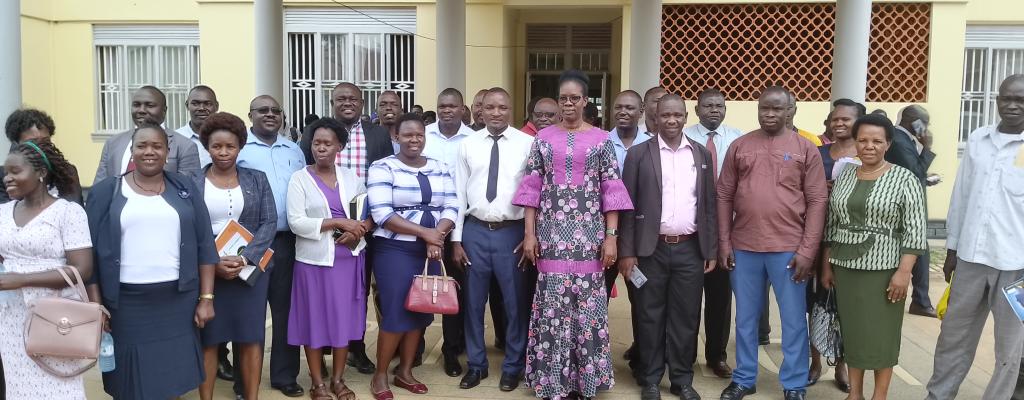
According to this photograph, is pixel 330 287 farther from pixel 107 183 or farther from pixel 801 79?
pixel 801 79

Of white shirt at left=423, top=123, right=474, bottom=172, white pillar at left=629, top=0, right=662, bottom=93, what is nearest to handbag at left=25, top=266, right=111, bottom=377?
white shirt at left=423, top=123, right=474, bottom=172

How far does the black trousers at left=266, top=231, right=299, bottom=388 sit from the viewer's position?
14.3ft

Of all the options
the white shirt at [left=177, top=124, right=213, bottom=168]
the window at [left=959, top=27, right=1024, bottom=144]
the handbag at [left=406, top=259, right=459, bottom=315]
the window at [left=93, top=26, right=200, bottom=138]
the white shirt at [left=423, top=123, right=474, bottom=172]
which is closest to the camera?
the handbag at [left=406, top=259, right=459, bottom=315]

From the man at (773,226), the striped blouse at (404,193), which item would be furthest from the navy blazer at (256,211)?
the man at (773,226)

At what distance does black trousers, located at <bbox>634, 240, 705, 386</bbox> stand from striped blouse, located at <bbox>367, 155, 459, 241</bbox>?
1181mm

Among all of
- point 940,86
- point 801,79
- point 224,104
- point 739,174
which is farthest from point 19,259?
point 940,86

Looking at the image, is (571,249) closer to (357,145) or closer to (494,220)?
(494,220)

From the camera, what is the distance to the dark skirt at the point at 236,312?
4.01 meters

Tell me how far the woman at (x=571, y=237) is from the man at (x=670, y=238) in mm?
172

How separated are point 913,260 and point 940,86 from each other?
305 inches

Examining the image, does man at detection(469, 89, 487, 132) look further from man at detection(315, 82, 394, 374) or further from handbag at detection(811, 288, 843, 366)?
handbag at detection(811, 288, 843, 366)

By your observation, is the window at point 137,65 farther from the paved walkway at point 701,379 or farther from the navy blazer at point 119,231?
the navy blazer at point 119,231

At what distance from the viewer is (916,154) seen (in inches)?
213

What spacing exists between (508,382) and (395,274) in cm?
96
